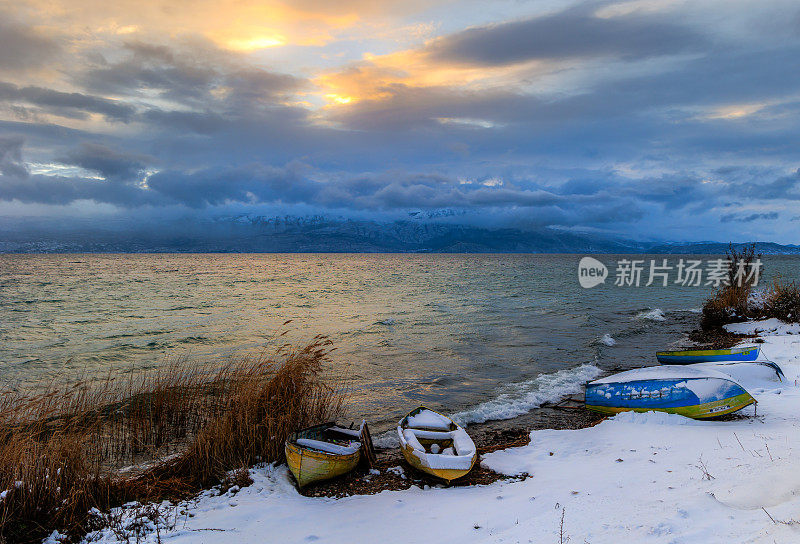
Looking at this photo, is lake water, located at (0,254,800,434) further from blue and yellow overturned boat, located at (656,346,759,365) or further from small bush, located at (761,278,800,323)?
small bush, located at (761,278,800,323)

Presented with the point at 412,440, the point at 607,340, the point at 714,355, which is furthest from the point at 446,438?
the point at 607,340

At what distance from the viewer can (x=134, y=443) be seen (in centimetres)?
1086

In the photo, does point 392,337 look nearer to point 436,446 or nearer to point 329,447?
point 436,446

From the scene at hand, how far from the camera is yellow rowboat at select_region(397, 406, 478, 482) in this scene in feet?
27.8

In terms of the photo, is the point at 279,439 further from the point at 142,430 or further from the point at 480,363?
the point at 480,363

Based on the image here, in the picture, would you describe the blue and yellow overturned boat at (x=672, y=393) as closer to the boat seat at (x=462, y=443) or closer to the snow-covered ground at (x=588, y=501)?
the snow-covered ground at (x=588, y=501)

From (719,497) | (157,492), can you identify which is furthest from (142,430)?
(719,497)

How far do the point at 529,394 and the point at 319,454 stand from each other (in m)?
9.32

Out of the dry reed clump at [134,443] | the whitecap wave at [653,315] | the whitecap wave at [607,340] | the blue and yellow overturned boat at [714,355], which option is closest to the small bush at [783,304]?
the whitecap wave at [607,340]

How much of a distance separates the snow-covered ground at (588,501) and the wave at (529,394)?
11.2 ft

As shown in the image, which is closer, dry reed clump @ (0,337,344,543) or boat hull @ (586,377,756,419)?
dry reed clump @ (0,337,344,543)

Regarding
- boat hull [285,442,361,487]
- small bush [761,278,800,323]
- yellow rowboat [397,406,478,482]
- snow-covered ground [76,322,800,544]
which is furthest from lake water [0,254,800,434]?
snow-covered ground [76,322,800,544]

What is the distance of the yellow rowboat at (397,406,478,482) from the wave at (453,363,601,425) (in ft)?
8.39

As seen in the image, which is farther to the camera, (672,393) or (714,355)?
(714,355)
